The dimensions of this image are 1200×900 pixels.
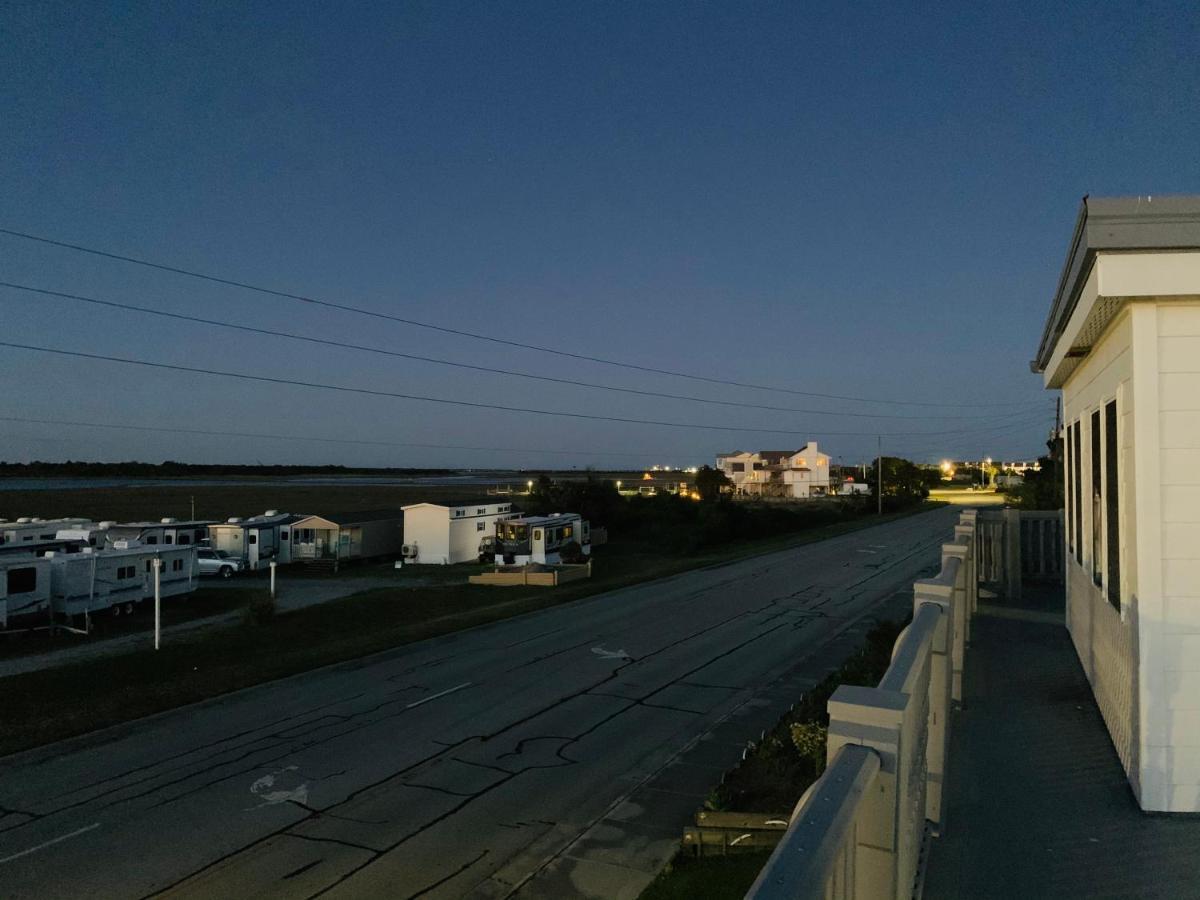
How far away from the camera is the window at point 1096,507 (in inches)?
287

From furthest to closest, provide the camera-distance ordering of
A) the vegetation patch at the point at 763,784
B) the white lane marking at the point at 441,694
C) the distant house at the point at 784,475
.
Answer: the distant house at the point at 784,475
the white lane marking at the point at 441,694
the vegetation patch at the point at 763,784

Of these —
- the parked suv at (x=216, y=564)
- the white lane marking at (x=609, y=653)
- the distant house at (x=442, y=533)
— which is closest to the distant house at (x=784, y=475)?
the distant house at (x=442, y=533)

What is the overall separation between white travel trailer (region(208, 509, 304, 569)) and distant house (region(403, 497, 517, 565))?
623 cm

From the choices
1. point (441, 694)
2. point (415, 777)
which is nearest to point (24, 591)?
point (441, 694)

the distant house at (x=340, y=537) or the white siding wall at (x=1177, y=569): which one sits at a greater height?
the white siding wall at (x=1177, y=569)

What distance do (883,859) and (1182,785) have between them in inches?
150

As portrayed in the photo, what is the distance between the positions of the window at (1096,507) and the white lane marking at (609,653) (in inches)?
424

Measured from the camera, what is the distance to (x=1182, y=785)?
16.1ft

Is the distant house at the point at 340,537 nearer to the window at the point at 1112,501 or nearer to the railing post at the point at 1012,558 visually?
the railing post at the point at 1012,558

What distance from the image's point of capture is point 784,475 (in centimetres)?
11050

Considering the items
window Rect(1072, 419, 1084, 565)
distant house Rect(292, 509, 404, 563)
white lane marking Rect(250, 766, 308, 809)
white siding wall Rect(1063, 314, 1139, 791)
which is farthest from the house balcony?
distant house Rect(292, 509, 404, 563)

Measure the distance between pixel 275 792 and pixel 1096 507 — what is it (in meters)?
9.89

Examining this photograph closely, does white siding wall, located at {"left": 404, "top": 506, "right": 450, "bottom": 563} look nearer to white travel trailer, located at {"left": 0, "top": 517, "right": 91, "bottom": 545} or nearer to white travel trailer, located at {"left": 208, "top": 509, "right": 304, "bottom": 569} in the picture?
white travel trailer, located at {"left": 208, "top": 509, "right": 304, "bottom": 569}

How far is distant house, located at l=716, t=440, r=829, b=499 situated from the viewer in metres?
109
